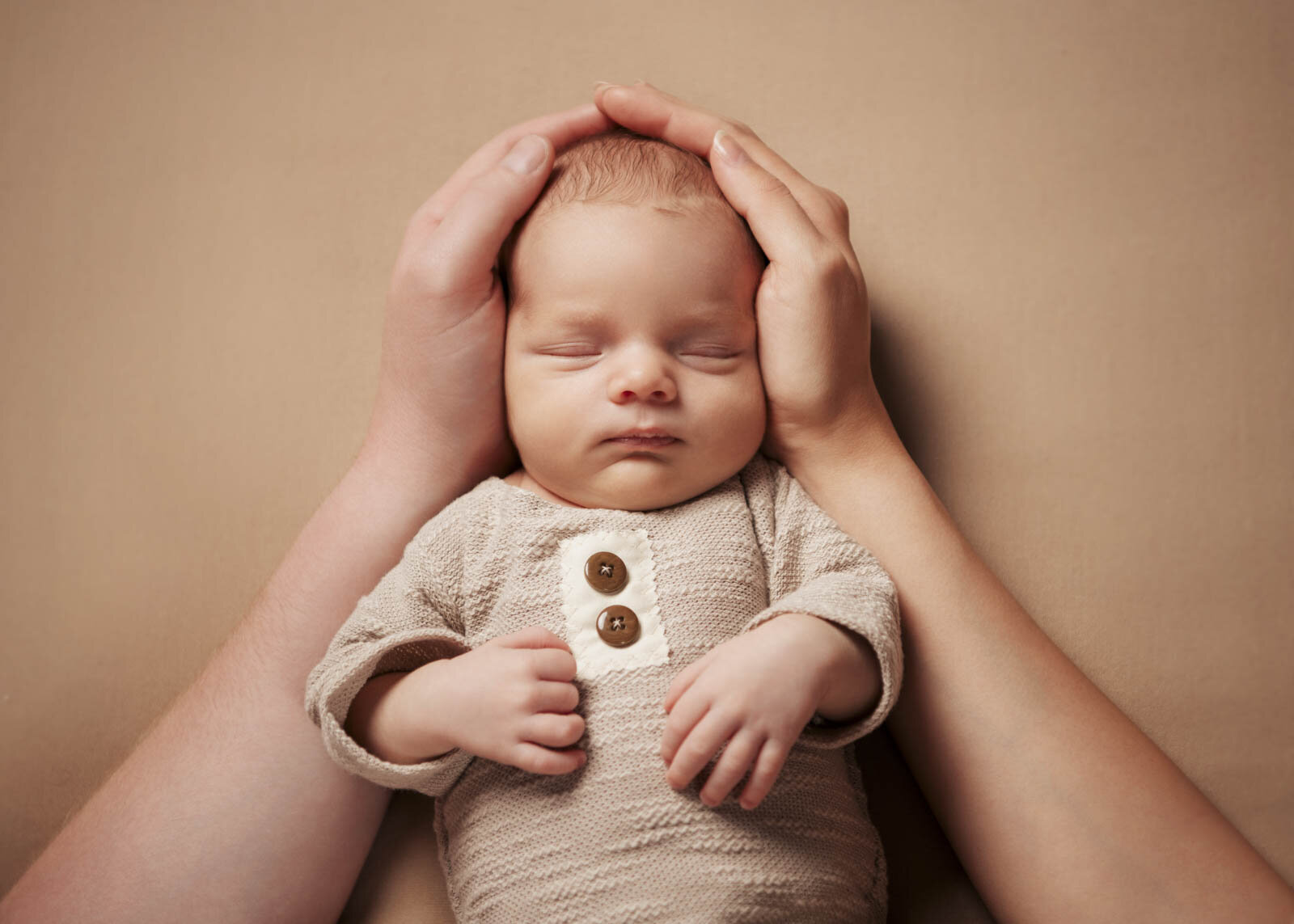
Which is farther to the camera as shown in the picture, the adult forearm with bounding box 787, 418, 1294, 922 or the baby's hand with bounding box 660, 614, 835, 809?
the adult forearm with bounding box 787, 418, 1294, 922

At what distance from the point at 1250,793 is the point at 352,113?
5.74 feet

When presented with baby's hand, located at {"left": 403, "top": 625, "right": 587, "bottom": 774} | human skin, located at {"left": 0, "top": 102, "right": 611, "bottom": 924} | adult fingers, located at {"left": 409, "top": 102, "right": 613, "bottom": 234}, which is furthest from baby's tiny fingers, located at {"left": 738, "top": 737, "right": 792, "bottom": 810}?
adult fingers, located at {"left": 409, "top": 102, "right": 613, "bottom": 234}

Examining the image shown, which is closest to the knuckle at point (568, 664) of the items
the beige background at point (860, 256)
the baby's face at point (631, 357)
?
the baby's face at point (631, 357)

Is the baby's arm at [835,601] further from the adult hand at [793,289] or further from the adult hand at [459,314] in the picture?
the adult hand at [459,314]

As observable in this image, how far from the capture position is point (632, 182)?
1176mm

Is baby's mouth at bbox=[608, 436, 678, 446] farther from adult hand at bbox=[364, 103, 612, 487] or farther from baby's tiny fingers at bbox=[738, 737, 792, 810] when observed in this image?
baby's tiny fingers at bbox=[738, 737, 792, 810]

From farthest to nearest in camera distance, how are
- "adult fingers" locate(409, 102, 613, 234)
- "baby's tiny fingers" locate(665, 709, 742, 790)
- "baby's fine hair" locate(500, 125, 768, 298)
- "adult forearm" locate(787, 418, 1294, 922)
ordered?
"adult fingers" locate(409, 102, 613, 234)
"baby's fine hair" locate(500, 125, 768, 298)
"adult forearm" locate(787, 418, 1294, 922)
"baby's tiny fingers" locate(665, 709, 742, 790)

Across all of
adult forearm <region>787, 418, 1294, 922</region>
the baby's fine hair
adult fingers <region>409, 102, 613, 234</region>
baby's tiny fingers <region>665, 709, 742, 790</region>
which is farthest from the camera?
adult fingers <region>409, 102, 613, 234</region>

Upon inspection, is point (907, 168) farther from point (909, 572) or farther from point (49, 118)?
point (49, 118)

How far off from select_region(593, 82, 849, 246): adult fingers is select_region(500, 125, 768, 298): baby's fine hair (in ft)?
0.10

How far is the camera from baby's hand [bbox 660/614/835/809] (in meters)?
0.93

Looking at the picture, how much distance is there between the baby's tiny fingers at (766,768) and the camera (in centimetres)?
94

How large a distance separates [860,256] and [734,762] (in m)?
0.90

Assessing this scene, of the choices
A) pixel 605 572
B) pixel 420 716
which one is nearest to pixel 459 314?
pixel 605 572
